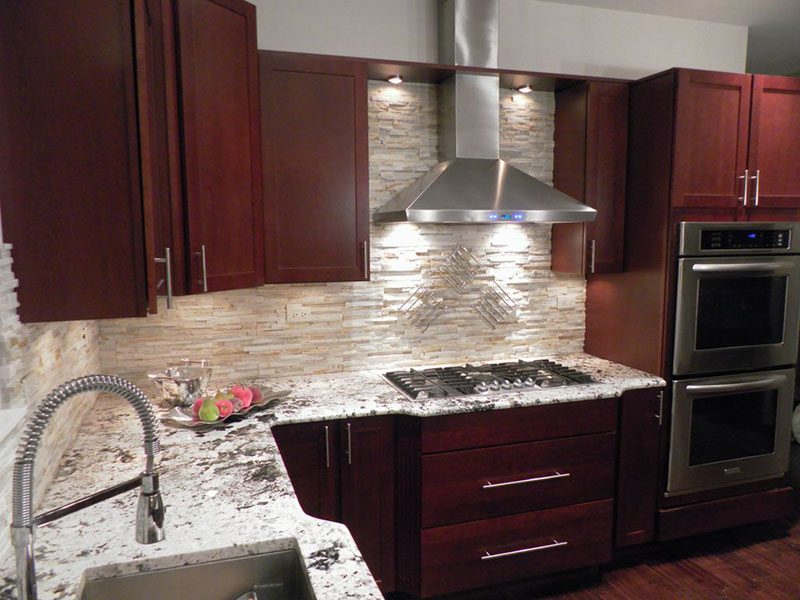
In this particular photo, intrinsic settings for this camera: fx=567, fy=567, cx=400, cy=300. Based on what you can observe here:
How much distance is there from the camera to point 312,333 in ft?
9.11

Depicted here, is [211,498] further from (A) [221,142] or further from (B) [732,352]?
(B) [732,352]

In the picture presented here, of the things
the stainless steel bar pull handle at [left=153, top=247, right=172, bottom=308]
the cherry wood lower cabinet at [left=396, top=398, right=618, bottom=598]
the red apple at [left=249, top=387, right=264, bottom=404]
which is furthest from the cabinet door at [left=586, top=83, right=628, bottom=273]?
the stainless steel bar pull handle at [left=153, top=247, right=172, bottom=308]

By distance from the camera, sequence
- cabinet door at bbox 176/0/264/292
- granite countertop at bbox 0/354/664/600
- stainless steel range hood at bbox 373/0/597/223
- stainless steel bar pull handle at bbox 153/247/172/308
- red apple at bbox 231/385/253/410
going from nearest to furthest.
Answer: granite countertop at bbox 0/354/664/600
stainless steel bar pull handle at bbox 153/247/172/308
cabinet door at bbox 176/0/264/292
red apple at bbox 231/385/253/410
stainless steel range hood at bbox 373/0/597/223

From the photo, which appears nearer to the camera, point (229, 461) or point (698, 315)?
point (229, 461)

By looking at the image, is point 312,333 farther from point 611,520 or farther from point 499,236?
point 611,520

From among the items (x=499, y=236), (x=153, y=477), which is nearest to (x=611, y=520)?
(x=499, y=236)

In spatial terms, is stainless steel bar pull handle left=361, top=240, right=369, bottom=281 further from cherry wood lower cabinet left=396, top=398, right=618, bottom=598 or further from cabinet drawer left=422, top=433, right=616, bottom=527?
cabinet drawer left=422, top=433, right=616, bottom=527

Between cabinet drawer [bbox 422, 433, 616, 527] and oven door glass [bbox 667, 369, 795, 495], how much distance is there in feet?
1.32

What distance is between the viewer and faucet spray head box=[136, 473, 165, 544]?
1.23 meters

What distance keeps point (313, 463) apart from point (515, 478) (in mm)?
875

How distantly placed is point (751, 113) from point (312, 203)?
2125 millimetres

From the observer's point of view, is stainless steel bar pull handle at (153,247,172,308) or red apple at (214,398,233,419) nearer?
stainless steel bar pull handle at (153,247,172,308)

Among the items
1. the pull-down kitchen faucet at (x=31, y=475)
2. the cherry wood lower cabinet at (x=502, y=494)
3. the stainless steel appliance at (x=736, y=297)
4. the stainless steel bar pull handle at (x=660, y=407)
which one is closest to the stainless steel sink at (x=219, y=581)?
the pull-down kitchen faucet at (x=31, y=475)

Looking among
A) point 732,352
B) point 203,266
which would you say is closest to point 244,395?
point 203,266
